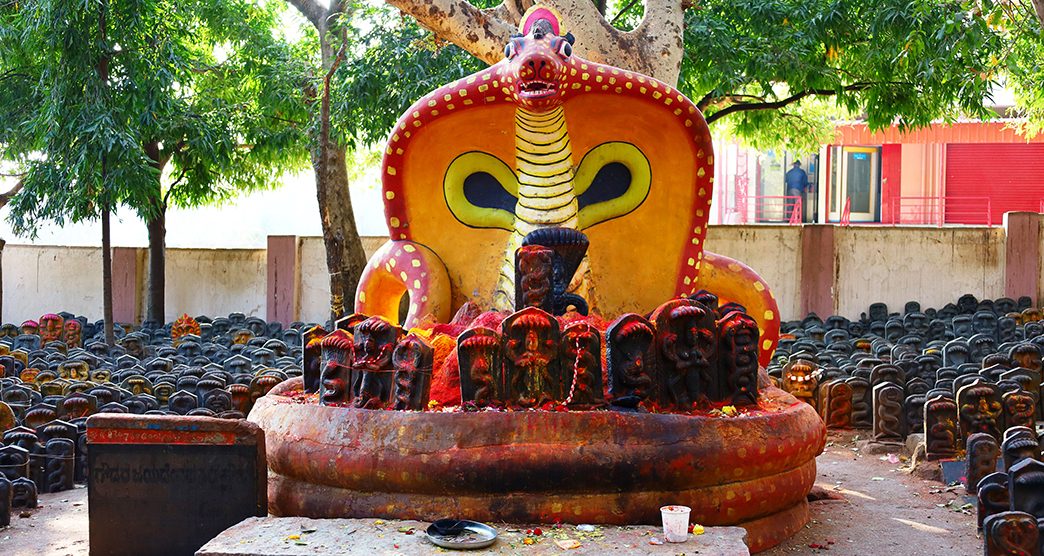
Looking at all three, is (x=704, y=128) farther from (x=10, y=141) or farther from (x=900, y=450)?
(x=10, y=141)

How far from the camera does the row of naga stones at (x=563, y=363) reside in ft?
16.1

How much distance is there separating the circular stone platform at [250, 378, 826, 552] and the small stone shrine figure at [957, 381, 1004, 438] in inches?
97.2

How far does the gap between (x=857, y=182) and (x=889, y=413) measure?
17.8 meters

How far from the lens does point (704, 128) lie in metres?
6.77

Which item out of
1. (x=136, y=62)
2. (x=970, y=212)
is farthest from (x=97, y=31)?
(x=970, y=212)

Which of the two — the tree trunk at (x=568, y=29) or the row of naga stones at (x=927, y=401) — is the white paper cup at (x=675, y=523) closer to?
the row of naga stones at (x=927, y=401)

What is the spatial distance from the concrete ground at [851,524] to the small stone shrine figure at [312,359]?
1325mm

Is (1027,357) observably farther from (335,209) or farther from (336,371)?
(335,209)

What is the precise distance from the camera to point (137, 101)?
1274cm

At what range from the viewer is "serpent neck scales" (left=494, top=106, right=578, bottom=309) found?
21.9 feet

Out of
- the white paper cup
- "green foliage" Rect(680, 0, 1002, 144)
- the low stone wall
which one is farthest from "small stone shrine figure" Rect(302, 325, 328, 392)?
the low stone wall

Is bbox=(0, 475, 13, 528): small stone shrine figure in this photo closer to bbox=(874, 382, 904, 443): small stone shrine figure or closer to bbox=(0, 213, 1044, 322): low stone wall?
bbox=(874, 382, 904, 443): small stone shrine figure

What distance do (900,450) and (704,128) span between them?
2.88 meters

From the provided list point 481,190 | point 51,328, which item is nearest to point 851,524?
point 481,190
